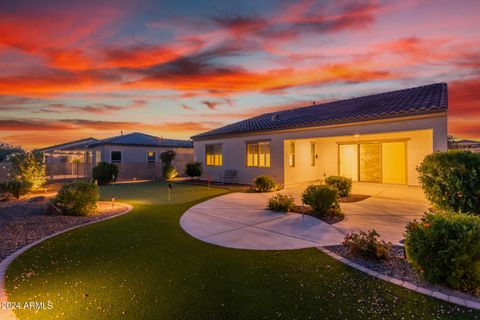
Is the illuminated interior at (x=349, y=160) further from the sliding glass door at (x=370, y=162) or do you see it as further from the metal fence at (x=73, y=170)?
the metal fence at (x=73, y=170)

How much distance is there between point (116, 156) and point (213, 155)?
372 inches

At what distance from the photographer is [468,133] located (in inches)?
851

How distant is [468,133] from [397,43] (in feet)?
59.0

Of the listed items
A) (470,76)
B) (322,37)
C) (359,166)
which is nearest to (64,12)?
(322,37)

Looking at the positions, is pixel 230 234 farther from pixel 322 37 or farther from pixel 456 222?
pixel 322 37

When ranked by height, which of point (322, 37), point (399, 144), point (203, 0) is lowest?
point (399, 144)

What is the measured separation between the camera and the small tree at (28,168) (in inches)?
530

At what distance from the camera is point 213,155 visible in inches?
774

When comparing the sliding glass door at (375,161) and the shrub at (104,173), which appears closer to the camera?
the sliding glass door at (375,161)

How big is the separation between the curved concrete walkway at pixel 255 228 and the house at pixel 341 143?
19.9 feet

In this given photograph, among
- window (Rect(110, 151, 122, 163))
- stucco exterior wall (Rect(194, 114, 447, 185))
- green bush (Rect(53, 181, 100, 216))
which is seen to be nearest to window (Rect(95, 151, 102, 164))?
window (Rect(110, 151, 122, 163))

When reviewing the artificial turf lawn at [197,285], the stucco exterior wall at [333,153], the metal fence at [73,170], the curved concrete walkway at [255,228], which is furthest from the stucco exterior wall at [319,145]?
the metal fence at [73,170]

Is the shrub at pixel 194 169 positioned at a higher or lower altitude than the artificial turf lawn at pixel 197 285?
higher

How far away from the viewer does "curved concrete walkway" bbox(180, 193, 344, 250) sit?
5.47 metres
